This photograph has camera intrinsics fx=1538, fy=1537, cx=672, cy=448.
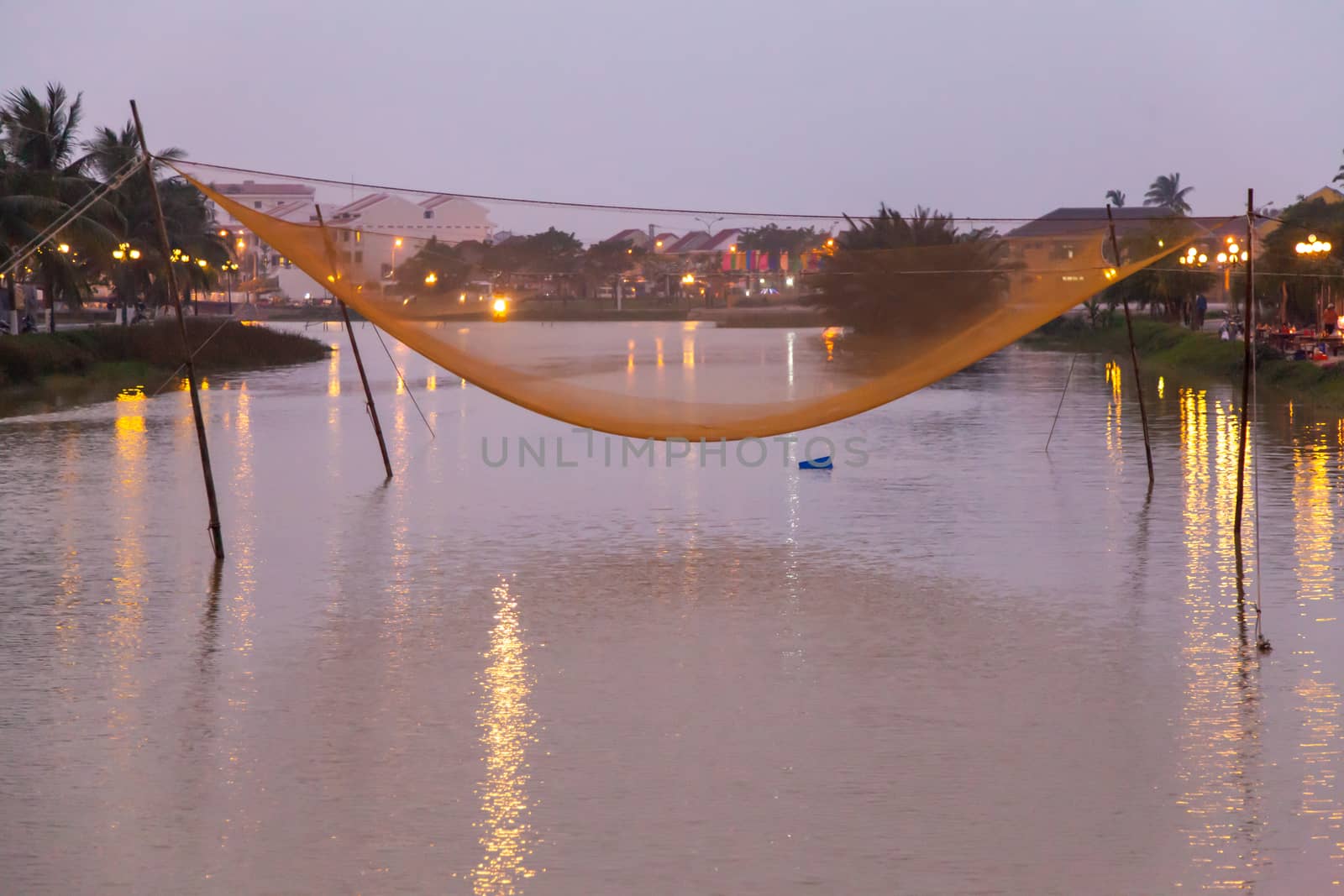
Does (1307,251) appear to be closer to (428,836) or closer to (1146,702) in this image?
(1146,702)

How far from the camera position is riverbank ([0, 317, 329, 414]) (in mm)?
31609

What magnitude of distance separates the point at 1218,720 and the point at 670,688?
2.69 meters

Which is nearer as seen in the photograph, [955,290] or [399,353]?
[955,290]

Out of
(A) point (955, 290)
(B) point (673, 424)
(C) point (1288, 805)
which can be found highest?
(A) point (955, 290)

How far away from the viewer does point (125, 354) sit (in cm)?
3938

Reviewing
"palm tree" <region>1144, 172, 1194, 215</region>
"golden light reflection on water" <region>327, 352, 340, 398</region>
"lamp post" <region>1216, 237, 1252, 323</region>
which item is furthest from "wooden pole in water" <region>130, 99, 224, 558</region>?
"palm tree" <region>1144, 172, 1194, 215</region>

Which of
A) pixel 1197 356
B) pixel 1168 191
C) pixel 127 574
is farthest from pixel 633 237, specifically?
pixel 1168 191

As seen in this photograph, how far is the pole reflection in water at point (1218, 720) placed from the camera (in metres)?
5.55

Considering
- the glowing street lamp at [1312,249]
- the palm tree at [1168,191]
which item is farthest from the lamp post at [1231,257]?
the palm tree at [1168,191]

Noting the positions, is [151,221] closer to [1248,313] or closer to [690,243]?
[690,243]

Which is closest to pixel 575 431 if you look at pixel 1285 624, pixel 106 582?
pixel 106 582

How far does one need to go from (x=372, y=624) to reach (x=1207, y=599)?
17.9ft

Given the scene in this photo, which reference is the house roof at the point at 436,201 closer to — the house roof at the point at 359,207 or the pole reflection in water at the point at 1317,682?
the house roof at the point at 359,207

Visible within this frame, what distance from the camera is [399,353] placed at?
168ft
